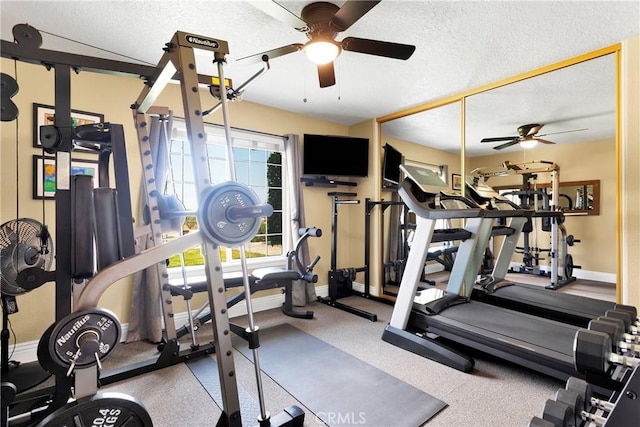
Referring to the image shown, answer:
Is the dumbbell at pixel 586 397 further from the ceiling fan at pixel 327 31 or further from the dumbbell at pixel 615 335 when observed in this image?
the ceiling fan at pixel 327 31

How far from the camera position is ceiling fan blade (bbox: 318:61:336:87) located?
7.12ft

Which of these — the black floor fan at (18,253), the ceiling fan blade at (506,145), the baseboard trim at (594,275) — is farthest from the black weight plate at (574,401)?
the ceiling fan blade at (506,145)

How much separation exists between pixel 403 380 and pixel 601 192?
226 centimetres

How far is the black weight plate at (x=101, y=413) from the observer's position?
103 cm

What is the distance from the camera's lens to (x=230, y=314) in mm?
3467

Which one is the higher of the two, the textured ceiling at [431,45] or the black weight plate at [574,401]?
the textured ceiling at [431,45]

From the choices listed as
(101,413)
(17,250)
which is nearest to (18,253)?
(17,250)

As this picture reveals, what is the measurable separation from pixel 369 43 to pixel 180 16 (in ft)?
4.23

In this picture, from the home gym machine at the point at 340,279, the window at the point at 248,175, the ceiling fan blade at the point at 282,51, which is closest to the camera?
the ceiling fan blade at the point at 282,51

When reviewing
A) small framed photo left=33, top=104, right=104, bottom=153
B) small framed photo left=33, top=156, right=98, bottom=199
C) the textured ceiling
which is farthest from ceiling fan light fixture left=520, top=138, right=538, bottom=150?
small framed photo left=33, top=156, right=98, bottom=199

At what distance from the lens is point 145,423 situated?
116cm

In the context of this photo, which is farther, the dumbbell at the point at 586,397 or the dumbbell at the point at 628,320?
the dumbbell at the point at 628,320

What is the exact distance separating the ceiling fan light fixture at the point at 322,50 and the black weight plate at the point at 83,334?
187 centimetres

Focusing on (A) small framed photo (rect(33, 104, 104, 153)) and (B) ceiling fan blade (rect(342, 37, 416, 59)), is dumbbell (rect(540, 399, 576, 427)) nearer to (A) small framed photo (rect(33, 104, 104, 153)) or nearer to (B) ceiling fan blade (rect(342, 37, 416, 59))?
(B) ceiling fan blade (rect(342, 37, 416, 59))
